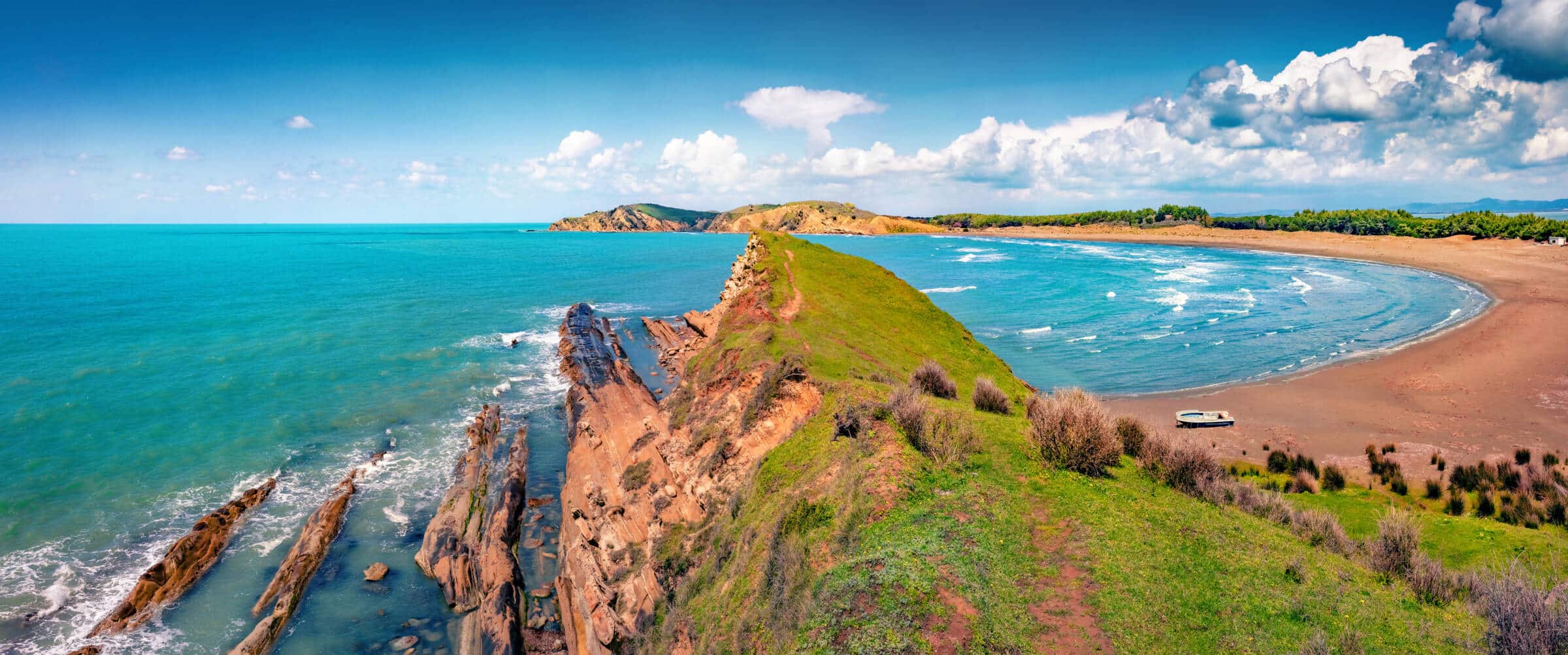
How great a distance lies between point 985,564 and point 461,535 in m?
18.0

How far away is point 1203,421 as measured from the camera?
3064 cm

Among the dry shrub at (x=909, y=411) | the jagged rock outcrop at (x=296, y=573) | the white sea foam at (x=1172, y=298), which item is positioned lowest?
the jagged rock outcrop at (x=296, y=573)

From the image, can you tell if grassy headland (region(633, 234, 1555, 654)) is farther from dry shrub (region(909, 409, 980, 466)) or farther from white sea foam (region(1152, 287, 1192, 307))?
white sea foam (region(1152, 287, 1192, 307))

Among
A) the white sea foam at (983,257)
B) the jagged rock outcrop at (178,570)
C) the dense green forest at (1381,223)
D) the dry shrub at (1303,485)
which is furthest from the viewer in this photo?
the white sea foam at (983,257)

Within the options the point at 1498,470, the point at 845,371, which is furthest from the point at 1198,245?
the point at 845,371

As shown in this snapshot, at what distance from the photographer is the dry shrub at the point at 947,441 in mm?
14250

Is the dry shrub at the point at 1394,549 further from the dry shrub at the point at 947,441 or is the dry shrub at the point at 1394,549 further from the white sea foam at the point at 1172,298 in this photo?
the white sea foam at the point at 1172,298

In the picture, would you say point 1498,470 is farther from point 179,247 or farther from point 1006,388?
point 179,247

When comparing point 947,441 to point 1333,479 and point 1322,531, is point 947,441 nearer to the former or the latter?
point 1322,531

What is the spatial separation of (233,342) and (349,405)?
68.5 feet

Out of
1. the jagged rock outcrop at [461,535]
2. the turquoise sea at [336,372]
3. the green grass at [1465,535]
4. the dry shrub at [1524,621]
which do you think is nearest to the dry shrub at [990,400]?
the green grass at [1465,535]

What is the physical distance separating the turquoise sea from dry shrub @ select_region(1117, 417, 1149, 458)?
17301mm

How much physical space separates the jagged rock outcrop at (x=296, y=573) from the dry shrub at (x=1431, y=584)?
25221mm

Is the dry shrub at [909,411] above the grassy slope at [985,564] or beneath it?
above
